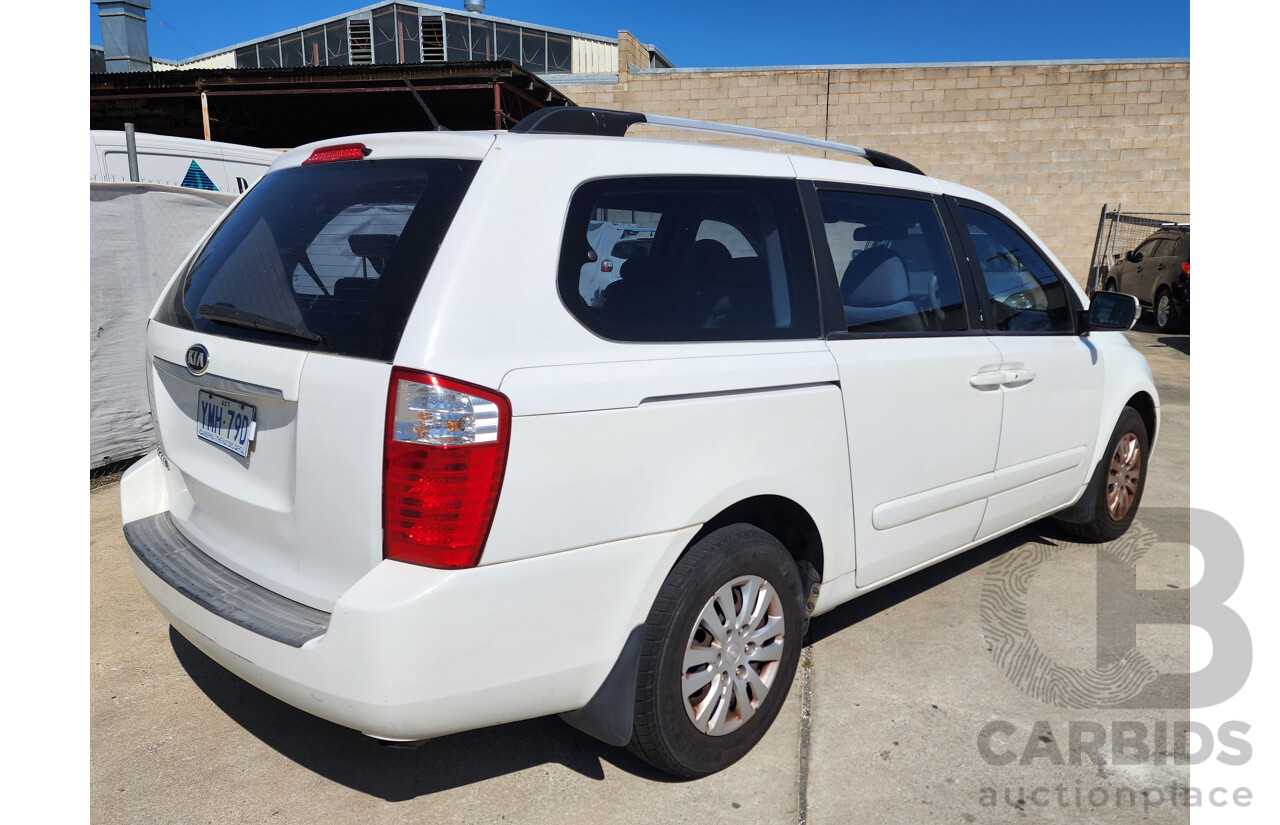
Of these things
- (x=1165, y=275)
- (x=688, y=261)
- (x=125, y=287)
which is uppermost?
(x=1165, y=275)

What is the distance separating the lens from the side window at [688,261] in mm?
2221

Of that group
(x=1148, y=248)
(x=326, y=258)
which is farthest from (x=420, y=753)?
(x=1148, y=248)

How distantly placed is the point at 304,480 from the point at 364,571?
0.28 meters

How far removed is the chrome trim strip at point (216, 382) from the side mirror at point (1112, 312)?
11.6ft

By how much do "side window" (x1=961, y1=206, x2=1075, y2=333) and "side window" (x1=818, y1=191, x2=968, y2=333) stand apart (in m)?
0.27

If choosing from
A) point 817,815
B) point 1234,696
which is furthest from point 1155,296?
point 817,815

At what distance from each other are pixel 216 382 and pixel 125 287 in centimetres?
354

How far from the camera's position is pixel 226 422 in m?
2.33

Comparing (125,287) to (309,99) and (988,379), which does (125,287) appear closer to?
(988,379)

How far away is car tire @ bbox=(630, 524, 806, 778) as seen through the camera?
2.32 m

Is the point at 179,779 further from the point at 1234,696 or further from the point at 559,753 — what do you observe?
the point at 1234,696

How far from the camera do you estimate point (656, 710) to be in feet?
7.66

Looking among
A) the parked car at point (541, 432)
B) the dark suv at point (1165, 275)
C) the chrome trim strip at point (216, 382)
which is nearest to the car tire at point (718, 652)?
the parked car at point (541, 432)

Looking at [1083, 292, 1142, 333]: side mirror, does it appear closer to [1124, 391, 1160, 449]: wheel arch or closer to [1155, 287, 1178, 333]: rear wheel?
[1124, 391, 1160, 449]: wheel arch
